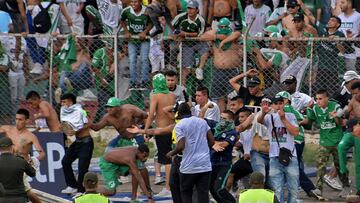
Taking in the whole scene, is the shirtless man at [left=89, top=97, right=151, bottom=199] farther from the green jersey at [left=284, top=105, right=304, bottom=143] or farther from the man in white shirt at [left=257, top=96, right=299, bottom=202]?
the man in white shirt at [left=257, top=96, right=299, bottom=202]

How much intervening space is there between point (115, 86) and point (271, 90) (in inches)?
115

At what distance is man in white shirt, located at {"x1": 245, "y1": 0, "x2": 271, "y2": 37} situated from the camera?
27.4m

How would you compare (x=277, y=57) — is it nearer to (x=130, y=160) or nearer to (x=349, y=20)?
(x=349, y=20)

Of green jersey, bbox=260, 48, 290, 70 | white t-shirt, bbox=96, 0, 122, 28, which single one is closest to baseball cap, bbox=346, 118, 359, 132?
green jersey, bbox=260, 48, 290, 70

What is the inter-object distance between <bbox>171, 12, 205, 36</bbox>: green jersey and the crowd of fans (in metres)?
0.02

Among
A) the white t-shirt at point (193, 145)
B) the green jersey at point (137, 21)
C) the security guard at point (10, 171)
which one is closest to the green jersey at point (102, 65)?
the green jersey at point (137, 21)

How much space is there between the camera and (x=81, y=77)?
26969mm

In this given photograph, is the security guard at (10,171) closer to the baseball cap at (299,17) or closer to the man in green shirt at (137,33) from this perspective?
the man in green shirt at (137,33)

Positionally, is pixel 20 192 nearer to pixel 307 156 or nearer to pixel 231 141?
pixel 231 141

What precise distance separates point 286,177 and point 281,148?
48cm

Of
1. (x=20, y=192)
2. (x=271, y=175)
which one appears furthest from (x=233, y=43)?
(x=20, y=192)

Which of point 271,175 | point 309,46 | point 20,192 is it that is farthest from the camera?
point 309,46

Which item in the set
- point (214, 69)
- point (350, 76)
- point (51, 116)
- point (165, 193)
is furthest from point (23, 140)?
point (350, 76)

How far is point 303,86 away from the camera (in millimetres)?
25891
